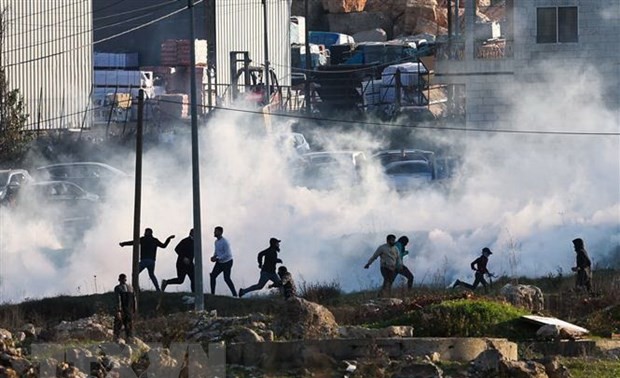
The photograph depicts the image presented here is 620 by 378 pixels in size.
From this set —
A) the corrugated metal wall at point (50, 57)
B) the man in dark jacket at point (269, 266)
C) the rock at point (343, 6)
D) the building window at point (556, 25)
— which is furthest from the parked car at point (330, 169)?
the rock at point (343, 6)

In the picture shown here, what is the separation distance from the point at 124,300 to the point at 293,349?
196 inches

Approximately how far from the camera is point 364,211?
45719 millimetres

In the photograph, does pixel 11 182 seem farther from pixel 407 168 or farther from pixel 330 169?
pixel 407 168

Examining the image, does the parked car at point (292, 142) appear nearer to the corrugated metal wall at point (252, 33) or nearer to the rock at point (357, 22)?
the corrugated metal wall at point (252, 33)

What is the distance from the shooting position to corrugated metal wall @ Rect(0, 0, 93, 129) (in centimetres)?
5072

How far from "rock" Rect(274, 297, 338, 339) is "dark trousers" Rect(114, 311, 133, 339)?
7.10 feet

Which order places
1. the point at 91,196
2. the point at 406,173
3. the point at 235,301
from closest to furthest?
the point at 235,301
the point at 91,196
the point at 406,173

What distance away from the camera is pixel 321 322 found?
21.7 metres

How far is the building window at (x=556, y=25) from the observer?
51.2 meters

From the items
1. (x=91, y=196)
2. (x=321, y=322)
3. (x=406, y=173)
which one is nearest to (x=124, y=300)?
(x=321, y=322)

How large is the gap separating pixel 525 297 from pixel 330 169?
70.9ft

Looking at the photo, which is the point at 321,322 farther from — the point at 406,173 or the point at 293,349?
the point at 406,173

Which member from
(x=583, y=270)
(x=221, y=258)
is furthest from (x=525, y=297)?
(x=221, y=258)

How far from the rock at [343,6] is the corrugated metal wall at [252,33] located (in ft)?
40.4
